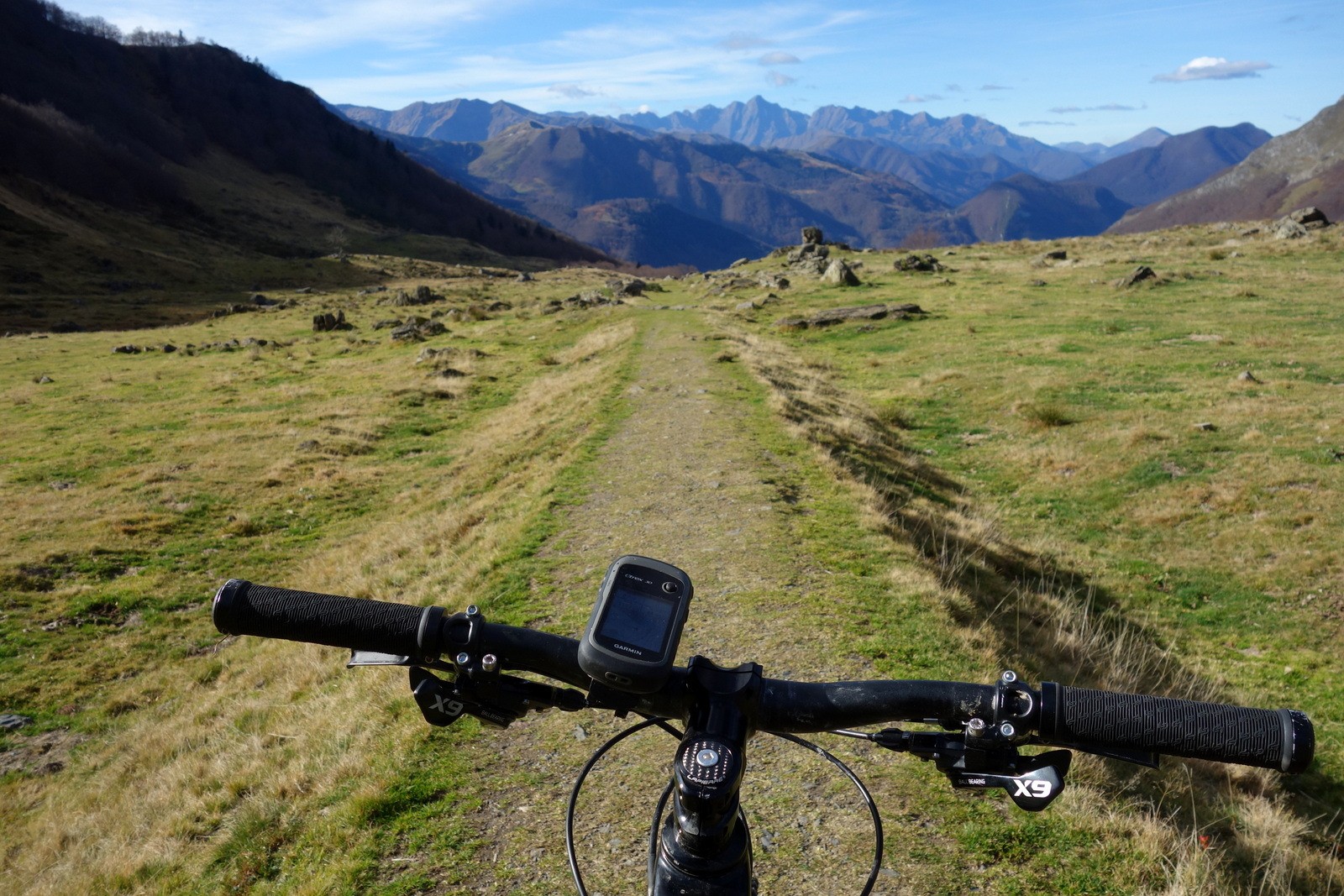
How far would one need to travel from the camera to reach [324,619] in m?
2.60

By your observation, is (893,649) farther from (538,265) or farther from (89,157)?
(89,157)

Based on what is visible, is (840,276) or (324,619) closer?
(324,619)

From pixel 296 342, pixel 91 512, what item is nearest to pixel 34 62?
pixel 296 342

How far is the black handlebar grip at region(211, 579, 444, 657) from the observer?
256 cm

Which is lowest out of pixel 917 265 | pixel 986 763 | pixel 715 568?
pixel 715 568

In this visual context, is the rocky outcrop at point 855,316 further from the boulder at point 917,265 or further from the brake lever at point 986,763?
the brake lever at point 986,763

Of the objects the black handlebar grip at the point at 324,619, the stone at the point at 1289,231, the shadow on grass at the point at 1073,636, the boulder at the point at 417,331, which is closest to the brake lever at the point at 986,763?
the black handlebar grip at the point at 324,619

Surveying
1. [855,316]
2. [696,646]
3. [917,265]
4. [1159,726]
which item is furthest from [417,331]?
[1159,726]

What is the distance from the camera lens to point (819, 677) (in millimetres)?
7883

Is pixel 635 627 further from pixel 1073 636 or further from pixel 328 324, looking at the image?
pixel 328 324

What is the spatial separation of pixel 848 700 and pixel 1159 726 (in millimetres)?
850

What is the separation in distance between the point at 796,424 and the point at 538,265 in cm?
14364

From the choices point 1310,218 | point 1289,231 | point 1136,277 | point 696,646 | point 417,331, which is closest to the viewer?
point 696,646

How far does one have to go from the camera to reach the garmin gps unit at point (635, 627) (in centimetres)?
213
